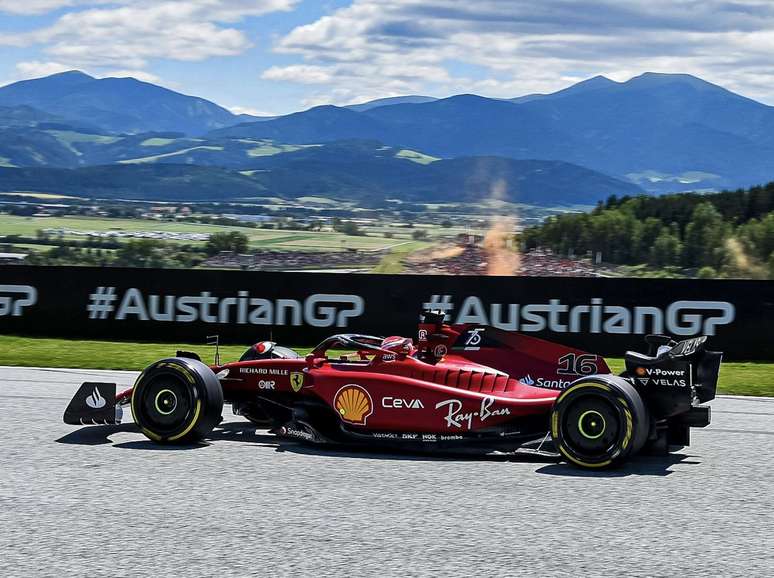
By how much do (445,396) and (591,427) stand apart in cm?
110

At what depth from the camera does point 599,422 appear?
752 centimetres

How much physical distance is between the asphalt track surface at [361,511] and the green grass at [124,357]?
4.87 meters

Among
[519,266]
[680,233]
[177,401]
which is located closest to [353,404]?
[177,401]

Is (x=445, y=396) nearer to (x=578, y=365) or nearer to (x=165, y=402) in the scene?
(x=578, y=365)

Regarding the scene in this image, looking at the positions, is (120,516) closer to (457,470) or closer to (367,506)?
(367,506)

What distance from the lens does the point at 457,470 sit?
7.66 metres

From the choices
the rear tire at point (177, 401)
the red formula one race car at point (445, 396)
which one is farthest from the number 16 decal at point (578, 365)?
the rear tire at point (177, 401)

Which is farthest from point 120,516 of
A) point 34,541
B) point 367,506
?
point 367,506

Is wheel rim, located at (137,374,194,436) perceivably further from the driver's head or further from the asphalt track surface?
the driver's head

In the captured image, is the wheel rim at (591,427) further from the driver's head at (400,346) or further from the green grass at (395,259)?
the green grass at (395,259)

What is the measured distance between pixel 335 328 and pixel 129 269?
3449 millimetres

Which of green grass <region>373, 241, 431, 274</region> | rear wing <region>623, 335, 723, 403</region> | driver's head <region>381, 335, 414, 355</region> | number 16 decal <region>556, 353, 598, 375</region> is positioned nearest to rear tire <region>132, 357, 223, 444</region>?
driver's head <region>381, 335, 414, 355</region>

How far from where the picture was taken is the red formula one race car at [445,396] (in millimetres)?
7590

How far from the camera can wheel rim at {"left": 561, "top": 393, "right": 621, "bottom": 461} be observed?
7473mm
